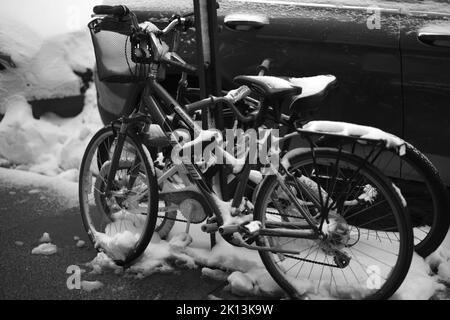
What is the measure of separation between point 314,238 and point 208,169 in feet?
2.34

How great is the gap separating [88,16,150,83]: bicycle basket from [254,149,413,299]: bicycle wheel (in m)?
1.05

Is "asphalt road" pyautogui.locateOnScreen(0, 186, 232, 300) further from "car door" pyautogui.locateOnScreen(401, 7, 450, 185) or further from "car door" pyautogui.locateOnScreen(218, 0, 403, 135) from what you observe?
"car door" pyautogui.locateOnScreen(401, 7, 450, 185)

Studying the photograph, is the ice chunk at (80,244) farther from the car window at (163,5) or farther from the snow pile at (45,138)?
the car window at (163,5)

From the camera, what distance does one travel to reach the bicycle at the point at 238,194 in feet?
8.59

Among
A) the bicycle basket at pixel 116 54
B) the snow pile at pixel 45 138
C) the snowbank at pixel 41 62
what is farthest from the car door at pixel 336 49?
the snowbank at pixel 41 62

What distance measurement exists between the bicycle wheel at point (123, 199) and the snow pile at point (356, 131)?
3.35ft

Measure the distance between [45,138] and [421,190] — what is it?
11.3 ft

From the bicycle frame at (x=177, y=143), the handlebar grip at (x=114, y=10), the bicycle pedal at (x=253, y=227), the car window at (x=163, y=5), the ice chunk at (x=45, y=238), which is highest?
the handlebar grip at (x=114, y=10)

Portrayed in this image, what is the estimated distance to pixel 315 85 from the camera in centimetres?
267

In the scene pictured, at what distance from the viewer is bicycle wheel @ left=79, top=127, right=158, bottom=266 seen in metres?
3.08

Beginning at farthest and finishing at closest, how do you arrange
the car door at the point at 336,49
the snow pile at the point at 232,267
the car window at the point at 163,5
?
the car window at the point at 163,5
the car door at the point at 336,49
the snow pile at the point at 232,267

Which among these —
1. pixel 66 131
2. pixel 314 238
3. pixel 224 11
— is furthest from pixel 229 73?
pixel 66 131

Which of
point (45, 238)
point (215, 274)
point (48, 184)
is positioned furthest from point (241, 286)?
point (48, 184)

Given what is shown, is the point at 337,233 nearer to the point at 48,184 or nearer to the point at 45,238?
the point at 45,238
